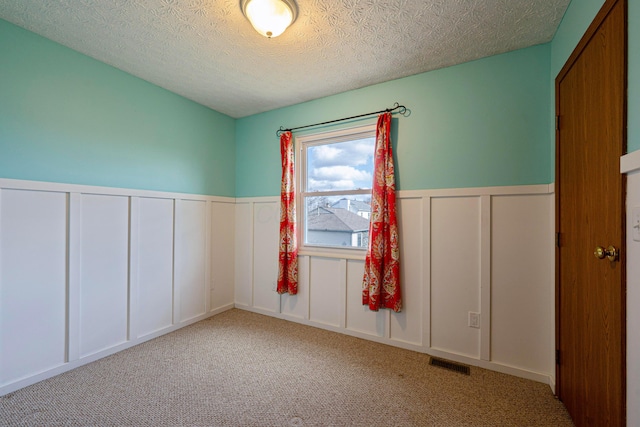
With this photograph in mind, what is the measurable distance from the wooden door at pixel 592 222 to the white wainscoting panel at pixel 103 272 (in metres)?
3.11

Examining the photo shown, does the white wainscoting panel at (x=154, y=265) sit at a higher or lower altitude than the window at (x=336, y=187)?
lower

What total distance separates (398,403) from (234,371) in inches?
45.8

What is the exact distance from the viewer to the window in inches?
102

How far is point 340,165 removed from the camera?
2746 millimetres

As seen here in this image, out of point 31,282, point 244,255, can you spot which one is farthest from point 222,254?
point 31,282

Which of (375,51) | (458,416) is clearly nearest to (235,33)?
(375,51)

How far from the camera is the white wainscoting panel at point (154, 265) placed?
2.40 meters

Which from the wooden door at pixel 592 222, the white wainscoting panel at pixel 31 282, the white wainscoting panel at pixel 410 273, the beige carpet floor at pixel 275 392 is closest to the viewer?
the wooden door at pixel 592 222

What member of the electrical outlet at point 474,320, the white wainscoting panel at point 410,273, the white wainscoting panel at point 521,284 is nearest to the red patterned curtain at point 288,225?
the white wainscoting panel at point 410,273

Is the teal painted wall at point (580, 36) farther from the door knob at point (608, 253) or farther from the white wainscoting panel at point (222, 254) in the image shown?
the white wainscoting panel at point (222, 254)

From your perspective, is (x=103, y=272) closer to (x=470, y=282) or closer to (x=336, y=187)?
(x=336, y=187)

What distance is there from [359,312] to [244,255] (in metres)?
1.56

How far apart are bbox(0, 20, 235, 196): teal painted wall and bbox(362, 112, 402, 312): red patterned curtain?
194 cm

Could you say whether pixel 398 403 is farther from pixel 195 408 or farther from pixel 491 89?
pixel 491 89
